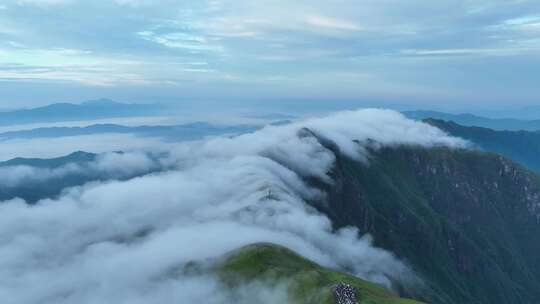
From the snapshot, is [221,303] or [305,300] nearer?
[305,300]

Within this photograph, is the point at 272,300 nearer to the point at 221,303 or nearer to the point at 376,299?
the point at 221,303

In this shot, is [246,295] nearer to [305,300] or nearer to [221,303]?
[221,303]

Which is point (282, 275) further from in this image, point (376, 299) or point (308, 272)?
point (376, 299)

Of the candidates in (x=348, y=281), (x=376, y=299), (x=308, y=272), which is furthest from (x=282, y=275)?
(x=376, y=299)

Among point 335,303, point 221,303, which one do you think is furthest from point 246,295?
point 335,303

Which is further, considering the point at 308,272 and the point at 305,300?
the point at 308,272

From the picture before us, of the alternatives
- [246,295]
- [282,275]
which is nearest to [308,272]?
[282,275]

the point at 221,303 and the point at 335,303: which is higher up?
the point at 335,303
